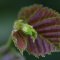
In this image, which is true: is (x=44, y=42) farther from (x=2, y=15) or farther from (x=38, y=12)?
(x=2, y=15)

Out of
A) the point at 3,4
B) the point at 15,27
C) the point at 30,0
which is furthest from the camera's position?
the point at 3,4

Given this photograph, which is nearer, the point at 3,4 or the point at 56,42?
the point at 56,42

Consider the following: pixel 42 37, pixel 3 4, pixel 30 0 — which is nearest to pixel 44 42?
pixel 42 37

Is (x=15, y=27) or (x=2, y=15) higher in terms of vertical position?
(x=15, y=27)

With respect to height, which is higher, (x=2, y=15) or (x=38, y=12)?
(x=38, y=12)

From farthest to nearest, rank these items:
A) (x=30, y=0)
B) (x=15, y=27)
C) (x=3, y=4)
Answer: (x=3, y=4)
(x=30, y=0)
(x=15, y=27)

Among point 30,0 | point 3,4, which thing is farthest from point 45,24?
point 3,4

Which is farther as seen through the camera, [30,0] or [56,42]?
[30,0]

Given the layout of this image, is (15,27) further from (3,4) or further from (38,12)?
(3,4)
